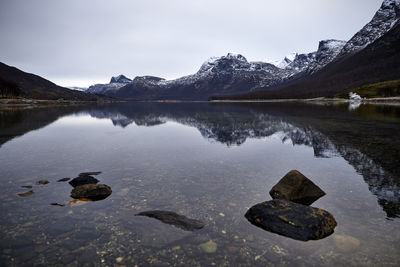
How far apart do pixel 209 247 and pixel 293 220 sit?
163 inches

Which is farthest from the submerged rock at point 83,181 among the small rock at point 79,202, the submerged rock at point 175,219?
the submerged rock at point 175,219

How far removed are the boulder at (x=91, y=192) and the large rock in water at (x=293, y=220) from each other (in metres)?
8.62

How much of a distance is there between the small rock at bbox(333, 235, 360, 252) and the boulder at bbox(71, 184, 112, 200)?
1230 cm

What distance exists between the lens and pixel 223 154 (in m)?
26.3

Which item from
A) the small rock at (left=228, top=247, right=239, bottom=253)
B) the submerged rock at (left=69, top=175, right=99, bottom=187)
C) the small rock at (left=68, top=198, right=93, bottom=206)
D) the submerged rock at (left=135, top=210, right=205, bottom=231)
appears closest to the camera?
the small rock at (left=228, top=247, right=239, bottom=253)

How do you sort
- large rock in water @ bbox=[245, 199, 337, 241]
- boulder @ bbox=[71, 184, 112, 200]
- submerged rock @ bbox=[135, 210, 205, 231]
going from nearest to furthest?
large rock in water @ bbox=[245, 199, 337, 241] → submerged rock @ bbox=[135, 210, 205, 231] → boulder @ bbox=[71, 184, 112, 200]

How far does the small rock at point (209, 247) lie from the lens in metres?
9.70

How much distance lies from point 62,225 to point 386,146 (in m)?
31.1

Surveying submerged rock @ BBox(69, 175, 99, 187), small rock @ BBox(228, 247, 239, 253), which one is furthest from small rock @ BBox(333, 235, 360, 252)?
submerged rock @ BBox(69, 175, 99, 187)

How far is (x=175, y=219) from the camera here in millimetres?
11977

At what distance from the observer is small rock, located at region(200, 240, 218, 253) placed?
970cm

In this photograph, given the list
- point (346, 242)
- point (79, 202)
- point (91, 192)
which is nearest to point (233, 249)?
Result: point (346, 242)

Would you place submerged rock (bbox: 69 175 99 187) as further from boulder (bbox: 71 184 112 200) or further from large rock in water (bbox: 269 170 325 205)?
large rock in water (bbox: 269 170 325 205)

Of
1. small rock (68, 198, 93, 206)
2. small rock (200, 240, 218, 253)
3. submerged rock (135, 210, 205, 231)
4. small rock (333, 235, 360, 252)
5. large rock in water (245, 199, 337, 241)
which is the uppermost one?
large rock in water (245, 199, 337, 241)
